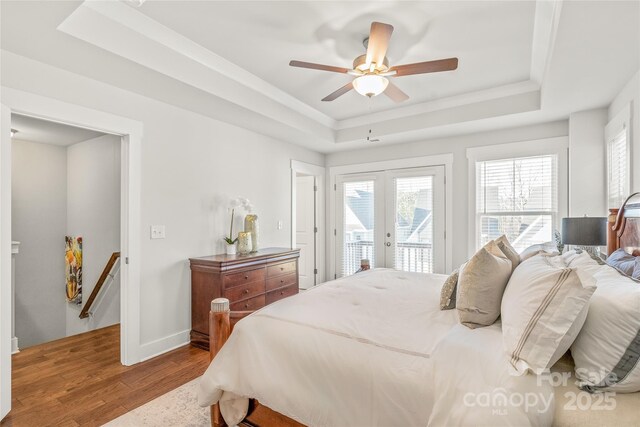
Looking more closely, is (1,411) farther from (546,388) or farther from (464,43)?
(464,43)

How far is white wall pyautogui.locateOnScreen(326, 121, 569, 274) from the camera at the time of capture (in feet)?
12.8

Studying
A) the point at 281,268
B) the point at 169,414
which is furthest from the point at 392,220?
the point at 169,414

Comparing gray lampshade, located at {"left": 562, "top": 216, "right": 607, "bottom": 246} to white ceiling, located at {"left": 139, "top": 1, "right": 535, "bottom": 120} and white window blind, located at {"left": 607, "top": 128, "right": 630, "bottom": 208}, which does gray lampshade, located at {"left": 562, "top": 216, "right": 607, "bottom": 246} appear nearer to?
white window blind, located at {"left": 607, "top": 128, "right": 630, "bottom": 208}

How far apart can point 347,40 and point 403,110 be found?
1.82 metres

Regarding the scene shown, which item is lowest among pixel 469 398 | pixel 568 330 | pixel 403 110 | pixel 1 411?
pixel 1 411

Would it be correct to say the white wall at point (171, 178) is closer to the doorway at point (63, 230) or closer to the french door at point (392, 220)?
the doorway at point (63, 230)

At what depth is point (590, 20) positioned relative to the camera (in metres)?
1.83

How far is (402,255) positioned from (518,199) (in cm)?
171

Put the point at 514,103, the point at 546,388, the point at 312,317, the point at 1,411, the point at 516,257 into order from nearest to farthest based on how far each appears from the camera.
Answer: the point at 546,388, the point at 312,317, the point at 516,257, the point at 1,411, the point at 514,103

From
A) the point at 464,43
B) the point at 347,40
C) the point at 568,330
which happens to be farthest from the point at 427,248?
the point at 568,330

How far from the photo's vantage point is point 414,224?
4750mm

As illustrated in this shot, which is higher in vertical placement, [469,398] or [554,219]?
[554,219]

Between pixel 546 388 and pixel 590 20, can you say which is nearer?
pixel 546 388

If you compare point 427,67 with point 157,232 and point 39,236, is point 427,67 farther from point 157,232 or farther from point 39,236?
point 39,236
